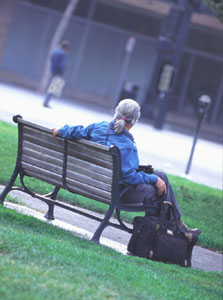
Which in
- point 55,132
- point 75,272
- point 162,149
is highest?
point 55,132

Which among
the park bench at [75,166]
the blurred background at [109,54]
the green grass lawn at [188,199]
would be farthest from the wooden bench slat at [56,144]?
the blurred background at [109,54]

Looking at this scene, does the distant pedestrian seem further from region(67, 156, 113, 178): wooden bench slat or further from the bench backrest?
region(67, 156, 113, 178): wooden bench slat

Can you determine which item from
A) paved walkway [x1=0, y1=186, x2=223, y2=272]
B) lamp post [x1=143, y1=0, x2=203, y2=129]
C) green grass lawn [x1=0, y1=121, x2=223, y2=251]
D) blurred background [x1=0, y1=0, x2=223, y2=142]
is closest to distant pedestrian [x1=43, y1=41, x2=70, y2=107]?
lamp post [x1=143, y1=0, x2=203, y2=129]

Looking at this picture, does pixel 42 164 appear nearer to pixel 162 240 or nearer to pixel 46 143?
pixel 46 143

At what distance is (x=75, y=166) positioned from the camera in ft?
22.6

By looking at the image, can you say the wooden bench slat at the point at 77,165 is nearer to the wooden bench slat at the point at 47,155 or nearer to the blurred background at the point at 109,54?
the wooden bench slat at the point at 47,155

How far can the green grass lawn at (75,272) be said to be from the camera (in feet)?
14.9

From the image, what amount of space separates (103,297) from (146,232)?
2.01 m

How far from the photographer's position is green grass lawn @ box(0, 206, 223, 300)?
4.54 metres

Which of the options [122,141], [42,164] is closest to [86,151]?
[122,141]

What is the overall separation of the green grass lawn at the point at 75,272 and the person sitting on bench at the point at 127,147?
63 centimetres

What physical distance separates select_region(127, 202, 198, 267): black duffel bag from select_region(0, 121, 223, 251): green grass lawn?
5.88ft

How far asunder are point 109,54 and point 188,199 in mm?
21316

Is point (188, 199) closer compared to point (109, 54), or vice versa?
point (188, 199)
